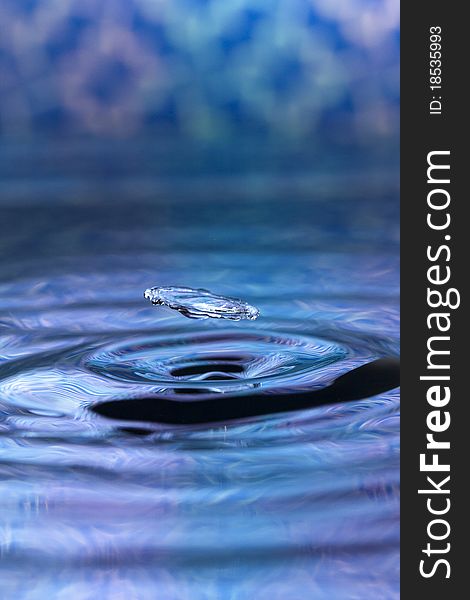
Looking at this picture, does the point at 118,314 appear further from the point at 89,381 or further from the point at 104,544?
the point at 104,544

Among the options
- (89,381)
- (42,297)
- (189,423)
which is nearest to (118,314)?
(42,297)

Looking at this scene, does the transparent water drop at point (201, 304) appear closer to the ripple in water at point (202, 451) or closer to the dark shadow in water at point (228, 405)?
the ripple in water at point (202, 451)

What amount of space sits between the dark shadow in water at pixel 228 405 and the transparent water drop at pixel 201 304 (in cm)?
18

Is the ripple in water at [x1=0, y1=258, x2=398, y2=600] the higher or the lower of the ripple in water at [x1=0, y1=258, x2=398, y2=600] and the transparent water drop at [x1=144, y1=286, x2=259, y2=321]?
the lower

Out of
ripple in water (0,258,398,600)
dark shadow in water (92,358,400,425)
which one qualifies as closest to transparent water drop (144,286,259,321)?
ripple in water (0,258,398,600)

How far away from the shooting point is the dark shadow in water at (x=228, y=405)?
75 centimetres

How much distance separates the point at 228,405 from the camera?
77cm

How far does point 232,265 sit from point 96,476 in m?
0.60

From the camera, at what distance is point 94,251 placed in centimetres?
134

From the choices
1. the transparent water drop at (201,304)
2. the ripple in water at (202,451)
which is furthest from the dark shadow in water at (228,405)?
the transparent water drop at (201,304)

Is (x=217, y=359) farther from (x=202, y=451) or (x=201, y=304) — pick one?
(x=202, y=451)

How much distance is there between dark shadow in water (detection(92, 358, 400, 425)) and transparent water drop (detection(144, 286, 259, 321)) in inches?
7.2

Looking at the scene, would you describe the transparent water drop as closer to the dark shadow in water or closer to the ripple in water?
the ripple in water

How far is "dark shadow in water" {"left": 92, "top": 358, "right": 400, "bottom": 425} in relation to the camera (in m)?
0.75
